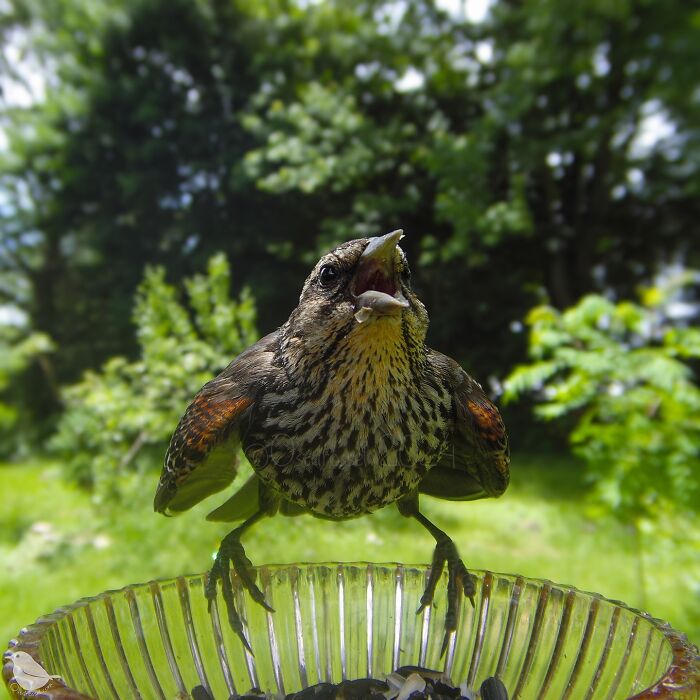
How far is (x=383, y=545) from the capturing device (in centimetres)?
201

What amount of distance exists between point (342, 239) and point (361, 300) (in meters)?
2.10

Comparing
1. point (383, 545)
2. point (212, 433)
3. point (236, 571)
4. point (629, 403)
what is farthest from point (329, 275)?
point (629, 403)

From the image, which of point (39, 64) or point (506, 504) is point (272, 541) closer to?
point (506, 504)

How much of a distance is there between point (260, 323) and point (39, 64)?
3.60 m

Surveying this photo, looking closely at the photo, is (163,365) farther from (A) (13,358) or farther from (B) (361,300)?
(A) (13,358)

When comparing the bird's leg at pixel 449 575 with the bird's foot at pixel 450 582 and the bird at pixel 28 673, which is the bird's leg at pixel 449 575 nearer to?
the bird's foot at pixel 450 582

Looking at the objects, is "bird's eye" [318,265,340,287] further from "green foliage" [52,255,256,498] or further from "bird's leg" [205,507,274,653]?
"green foliage" [52,255,256,498]

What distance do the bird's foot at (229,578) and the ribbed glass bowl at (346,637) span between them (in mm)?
20

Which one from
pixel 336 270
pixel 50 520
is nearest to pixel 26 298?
pixel 50 520

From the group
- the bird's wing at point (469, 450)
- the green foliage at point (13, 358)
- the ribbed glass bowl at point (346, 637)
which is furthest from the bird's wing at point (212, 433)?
the green foliage at point (13, 358)

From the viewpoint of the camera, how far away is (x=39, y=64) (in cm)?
478

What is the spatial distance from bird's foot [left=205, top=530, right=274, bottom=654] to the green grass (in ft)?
2.74

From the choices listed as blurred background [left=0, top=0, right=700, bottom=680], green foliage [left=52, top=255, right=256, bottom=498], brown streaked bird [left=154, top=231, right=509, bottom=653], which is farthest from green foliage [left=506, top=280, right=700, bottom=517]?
brown streaked bird [left=154, top=231, right=509, bottom=653]

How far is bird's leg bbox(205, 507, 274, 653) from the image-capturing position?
0.85 m
